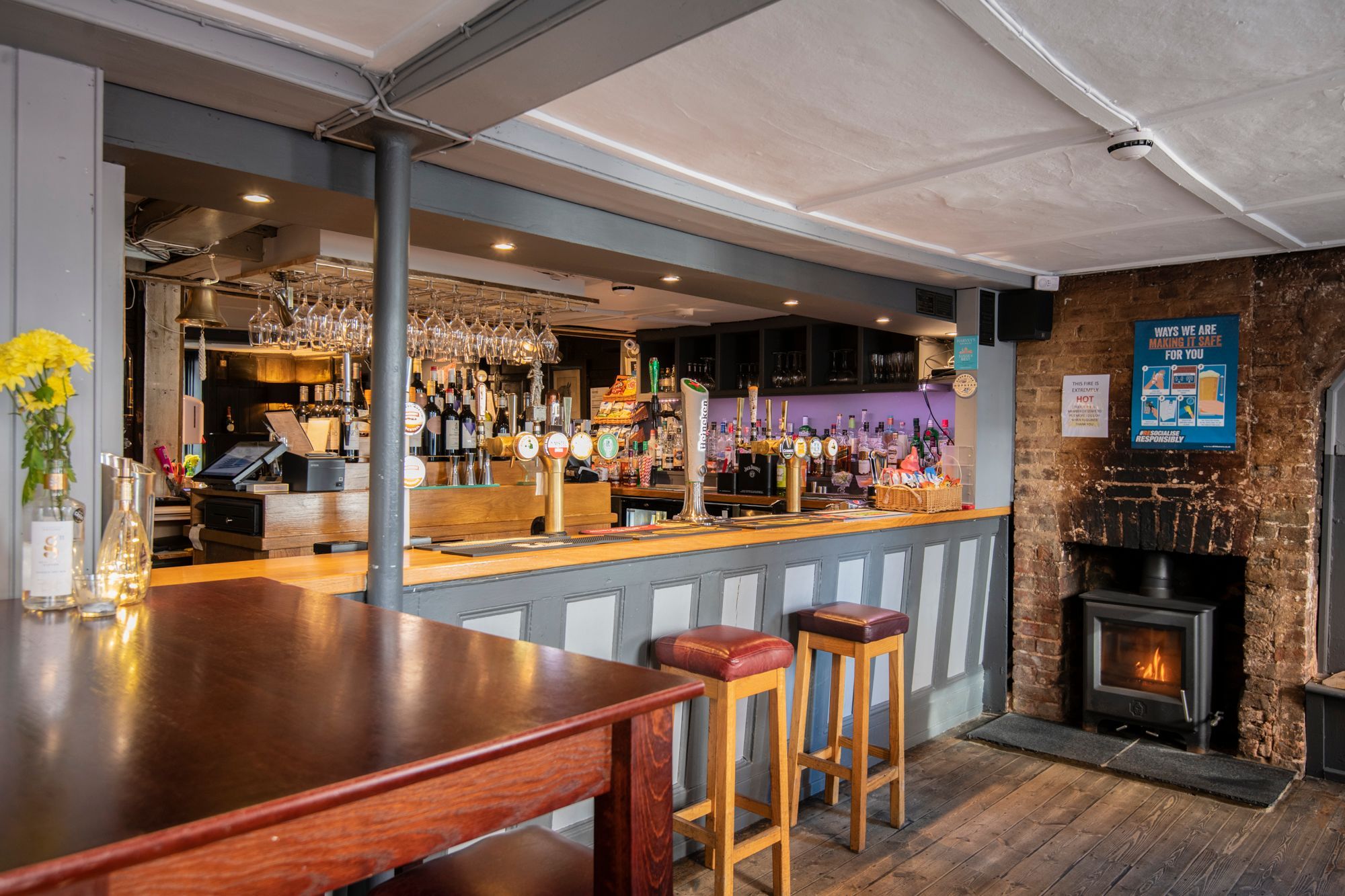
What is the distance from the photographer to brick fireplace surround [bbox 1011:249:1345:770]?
Answer: 4195mm

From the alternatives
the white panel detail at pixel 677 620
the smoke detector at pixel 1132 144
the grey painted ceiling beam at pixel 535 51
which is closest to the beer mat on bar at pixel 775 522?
the white panel detail at pixel 677 620

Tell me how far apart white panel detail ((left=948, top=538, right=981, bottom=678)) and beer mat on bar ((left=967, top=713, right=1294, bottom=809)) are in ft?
1.19

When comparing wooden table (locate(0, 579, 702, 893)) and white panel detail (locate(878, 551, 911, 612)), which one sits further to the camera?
white panel detail (locate(878, 551, 911, 612))

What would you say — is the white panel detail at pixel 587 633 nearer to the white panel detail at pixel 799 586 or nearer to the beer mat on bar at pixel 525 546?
the beer mat on bar at pixel 525 546

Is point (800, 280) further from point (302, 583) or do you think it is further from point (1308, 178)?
point (302, 583)

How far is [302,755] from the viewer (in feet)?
3.16

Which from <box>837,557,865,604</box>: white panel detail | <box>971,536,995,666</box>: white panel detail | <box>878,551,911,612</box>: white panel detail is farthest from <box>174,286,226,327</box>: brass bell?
<box>971,536,995,666</box>: white panel detail

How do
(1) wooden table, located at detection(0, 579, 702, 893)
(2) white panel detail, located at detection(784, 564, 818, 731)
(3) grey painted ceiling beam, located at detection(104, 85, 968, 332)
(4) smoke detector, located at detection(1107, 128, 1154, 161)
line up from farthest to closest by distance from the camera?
(2) white panel detail, located at detection(784, 564, 818, 731), (4) smoke detector, located at detection(1107, 128, 1154, 161), (3) grey painted ceiling beam, located at detection(104, 85, 968, 332), (1) wooden table, located at detection(0, 579, 702, 893)

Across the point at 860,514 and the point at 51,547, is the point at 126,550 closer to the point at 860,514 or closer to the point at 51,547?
the point at 51,547

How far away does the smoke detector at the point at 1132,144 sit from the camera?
2664 millimetres

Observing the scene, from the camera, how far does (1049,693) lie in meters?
4.92

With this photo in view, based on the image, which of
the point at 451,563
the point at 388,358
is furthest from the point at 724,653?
the point at 388,358

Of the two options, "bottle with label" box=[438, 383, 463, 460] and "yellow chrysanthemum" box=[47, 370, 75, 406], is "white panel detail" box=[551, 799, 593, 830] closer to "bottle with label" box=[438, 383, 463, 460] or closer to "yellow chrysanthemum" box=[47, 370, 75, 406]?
"yellow chrysanthemum" box=[47, 370, 75, 406]

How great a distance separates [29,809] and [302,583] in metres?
1.52
